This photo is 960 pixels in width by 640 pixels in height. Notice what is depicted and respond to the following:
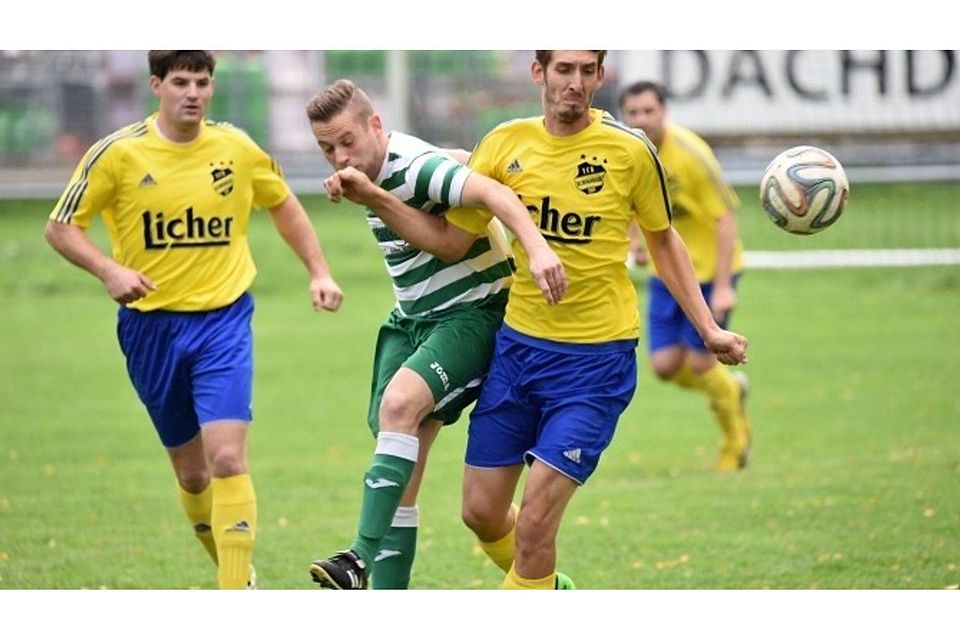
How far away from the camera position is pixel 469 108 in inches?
1031

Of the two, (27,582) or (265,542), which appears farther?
(265,542)

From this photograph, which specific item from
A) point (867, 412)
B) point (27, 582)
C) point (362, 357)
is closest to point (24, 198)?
point (362, 357)

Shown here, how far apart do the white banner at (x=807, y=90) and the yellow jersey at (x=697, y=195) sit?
1341cm

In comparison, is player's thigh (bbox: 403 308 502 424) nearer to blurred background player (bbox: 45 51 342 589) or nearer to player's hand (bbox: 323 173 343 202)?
blurred background player (bbox: 45 51 342 589)

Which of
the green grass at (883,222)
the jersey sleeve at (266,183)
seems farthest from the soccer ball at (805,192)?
the green grass at (883,222)

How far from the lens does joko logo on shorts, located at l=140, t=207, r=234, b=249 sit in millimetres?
6992

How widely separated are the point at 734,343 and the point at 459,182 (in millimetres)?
1203

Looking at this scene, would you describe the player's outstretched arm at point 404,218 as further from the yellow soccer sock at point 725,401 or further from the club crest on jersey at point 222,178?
the yellow soccer sock at point 725,401

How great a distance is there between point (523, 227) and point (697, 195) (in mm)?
4734

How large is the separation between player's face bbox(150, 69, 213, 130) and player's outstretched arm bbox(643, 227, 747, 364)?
2096 mm

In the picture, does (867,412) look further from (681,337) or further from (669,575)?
(669,575)

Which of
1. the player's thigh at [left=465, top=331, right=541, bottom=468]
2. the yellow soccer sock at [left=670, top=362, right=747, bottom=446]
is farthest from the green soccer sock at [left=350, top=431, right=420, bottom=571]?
the yellow soccer sock at [left=670, top=362, right=747, bottom=446]

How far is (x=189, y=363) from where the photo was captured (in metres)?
6.97

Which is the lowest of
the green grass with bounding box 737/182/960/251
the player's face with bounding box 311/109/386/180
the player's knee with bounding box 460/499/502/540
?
the green grass with bounding box 737/182/960/251
